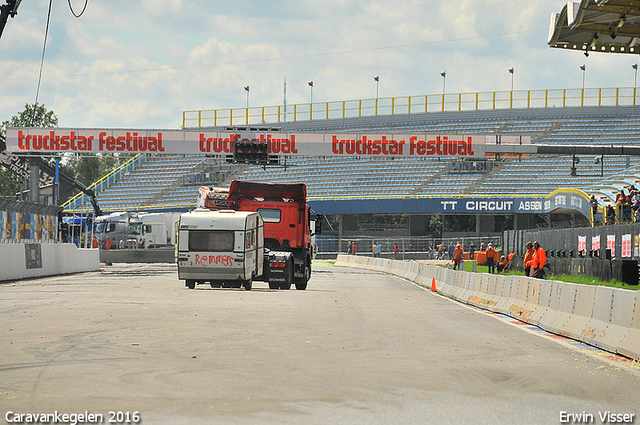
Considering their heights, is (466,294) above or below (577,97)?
below

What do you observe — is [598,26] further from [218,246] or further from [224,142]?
[224,142]

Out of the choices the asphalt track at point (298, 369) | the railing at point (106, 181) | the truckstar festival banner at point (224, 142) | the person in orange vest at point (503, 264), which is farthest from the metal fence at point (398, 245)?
the asphalt track at point (298, 369)

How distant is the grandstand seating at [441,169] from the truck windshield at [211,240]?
4036cm

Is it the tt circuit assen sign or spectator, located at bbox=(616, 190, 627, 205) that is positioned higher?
spectator, located at bbox=(616, 190, 627, 205)

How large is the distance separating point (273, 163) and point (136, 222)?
1954cm

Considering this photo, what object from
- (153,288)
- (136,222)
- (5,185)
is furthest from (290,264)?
(5,185)

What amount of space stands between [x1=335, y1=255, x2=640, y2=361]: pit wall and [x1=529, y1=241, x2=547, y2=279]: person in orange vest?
1955 millimetres

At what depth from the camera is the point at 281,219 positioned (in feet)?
88.6

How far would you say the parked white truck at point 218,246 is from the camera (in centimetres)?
2464

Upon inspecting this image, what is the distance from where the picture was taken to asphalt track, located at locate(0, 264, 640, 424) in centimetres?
700

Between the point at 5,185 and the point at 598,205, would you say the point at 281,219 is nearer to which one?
the point at 598,205

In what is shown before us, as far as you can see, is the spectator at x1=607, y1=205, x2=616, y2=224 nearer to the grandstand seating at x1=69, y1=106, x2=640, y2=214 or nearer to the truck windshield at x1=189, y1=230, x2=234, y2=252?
the truck windshield at x1=189, y1=230, x2=234, y2=252

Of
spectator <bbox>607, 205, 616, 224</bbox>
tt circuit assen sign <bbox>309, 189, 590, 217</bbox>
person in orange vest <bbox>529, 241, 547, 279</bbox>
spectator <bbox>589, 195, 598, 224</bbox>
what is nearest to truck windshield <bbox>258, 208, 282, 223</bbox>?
person in orange vest <bbox>529, 241, 547, 279</bbox>

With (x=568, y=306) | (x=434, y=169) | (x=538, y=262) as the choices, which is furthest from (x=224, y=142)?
(x=568, y=306)
